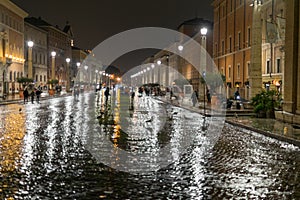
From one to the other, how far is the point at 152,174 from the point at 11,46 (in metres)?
68.1

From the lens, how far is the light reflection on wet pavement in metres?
7.58

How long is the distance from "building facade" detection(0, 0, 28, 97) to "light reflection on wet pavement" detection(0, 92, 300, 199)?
5242 cm

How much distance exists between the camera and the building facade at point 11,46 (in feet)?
218

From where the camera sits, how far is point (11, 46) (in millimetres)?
72750

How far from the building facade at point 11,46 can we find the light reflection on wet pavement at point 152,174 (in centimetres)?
5242

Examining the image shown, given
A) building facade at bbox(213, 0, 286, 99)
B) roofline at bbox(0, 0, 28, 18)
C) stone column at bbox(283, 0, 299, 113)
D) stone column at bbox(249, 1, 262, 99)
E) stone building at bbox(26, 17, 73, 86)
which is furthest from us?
stone building at bbox(26, 17, 73, 86)

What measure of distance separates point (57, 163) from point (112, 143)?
394cm

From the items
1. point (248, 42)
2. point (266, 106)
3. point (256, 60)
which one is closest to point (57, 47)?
point (248, 42)

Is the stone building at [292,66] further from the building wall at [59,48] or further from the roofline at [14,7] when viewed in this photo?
the building wall at [59,48]

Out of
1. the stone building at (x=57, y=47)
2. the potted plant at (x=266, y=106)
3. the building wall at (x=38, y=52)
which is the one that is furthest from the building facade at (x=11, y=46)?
the potted plant at (x=266, y=106)

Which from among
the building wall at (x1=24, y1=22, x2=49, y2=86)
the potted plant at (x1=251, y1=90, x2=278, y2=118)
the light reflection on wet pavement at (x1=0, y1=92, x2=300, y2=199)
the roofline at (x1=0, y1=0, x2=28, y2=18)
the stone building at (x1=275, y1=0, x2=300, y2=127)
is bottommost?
the light reflection on wet pavement at (x1=0, y1=92, x2=300, y2=199)

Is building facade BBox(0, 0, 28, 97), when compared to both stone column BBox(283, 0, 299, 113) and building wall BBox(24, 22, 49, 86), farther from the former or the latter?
stone column BBox(283, 0, 299, 113)

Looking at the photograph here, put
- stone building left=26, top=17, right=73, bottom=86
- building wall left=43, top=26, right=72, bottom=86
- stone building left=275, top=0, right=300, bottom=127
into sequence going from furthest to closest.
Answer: building wall left=43, top=26, right=72, bottom=86 → stone building left=26, top=17, right=73, bottom=86 → stone building left=275, top=0, right=300, bottom=127

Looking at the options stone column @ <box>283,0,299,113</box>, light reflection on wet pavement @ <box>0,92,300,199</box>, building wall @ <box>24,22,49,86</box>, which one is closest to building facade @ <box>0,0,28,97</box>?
building wall @ <box>24,22,49,86</box>
